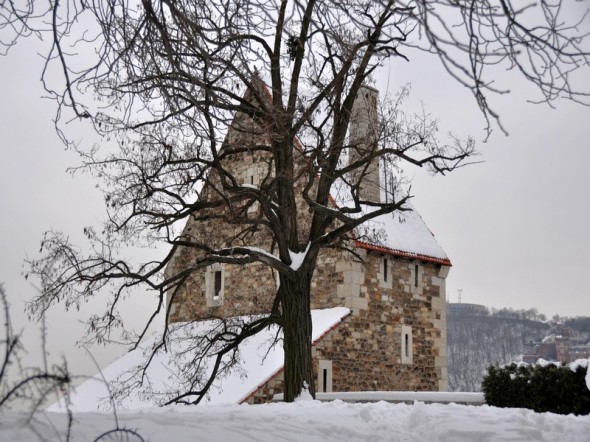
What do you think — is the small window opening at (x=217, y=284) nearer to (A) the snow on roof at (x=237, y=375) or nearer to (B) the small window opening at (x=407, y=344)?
(A) the snow on roof at (x=237, y=375)

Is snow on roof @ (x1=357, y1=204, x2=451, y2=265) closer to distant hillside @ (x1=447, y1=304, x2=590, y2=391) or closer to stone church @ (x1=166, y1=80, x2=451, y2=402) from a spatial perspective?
stone church @ (x1=166, y1=80, x2=451, y2=402)

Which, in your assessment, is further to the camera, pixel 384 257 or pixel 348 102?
pixel 384 257

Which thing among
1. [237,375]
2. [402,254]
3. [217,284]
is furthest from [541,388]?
[217,284]

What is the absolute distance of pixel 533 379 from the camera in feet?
42.8

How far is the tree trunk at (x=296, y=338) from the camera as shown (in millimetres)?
13234

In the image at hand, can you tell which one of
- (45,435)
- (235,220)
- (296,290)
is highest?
(235,220)

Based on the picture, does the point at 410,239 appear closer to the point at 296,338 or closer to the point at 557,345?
the point at 296,338

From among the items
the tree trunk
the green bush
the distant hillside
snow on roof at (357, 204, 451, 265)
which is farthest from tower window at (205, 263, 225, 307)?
the distant hillside

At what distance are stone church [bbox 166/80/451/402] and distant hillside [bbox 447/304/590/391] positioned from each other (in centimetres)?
2814

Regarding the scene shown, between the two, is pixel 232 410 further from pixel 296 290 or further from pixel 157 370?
pixel 157 370

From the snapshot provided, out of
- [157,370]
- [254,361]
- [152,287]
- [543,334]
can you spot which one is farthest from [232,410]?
[543,334]

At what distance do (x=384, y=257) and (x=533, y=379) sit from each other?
26.0ft

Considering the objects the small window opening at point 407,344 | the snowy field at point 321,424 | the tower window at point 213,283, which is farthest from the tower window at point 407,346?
the snowy field at point 321,424

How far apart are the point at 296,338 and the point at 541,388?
4.12m
